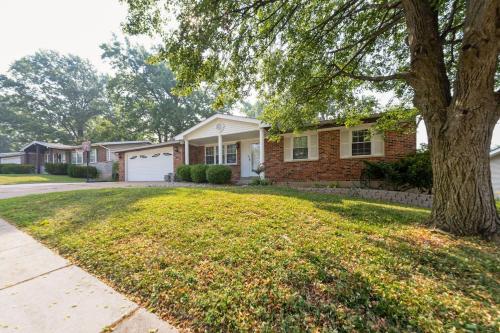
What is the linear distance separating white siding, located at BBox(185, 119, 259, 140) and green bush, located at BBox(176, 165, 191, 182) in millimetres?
1940

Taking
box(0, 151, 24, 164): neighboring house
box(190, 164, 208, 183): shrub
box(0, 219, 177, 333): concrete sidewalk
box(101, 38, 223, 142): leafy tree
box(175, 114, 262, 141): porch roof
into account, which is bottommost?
box(0, 219, 177, 333): concrete sidewalk

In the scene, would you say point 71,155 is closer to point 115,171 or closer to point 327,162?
point 115,171

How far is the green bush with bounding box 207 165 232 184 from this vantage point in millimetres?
11750

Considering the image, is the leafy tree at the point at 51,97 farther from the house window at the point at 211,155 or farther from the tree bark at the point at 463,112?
the tree bark at the point at 463,112

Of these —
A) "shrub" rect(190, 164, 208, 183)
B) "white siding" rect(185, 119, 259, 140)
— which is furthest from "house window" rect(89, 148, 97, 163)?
"shrub" rect(190, 164, 208, 183)

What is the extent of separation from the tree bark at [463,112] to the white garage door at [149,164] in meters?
15.2

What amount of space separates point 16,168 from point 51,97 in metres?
15.5

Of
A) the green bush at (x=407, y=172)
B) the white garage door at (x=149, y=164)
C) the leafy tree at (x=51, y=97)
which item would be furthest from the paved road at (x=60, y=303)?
the leafy tree at (x=51, y=97)

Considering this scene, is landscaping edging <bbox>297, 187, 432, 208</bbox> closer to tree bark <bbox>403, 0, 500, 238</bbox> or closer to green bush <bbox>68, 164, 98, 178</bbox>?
tree bark <bbox>403, 0, 500, 238</bbox>

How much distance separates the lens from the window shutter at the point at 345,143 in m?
10.1

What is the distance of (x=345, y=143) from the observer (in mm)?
10188

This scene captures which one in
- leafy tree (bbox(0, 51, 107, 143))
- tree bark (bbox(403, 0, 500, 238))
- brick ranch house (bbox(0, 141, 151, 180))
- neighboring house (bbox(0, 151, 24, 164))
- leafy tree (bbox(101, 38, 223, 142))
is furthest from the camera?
leafy tree (bbox(0, 51, 107, 143))

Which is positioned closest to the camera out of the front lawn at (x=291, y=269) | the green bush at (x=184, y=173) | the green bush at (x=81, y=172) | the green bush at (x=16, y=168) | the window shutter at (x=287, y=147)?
the front lawn at (x=291, y=269)

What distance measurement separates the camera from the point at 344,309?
181 centimetres
